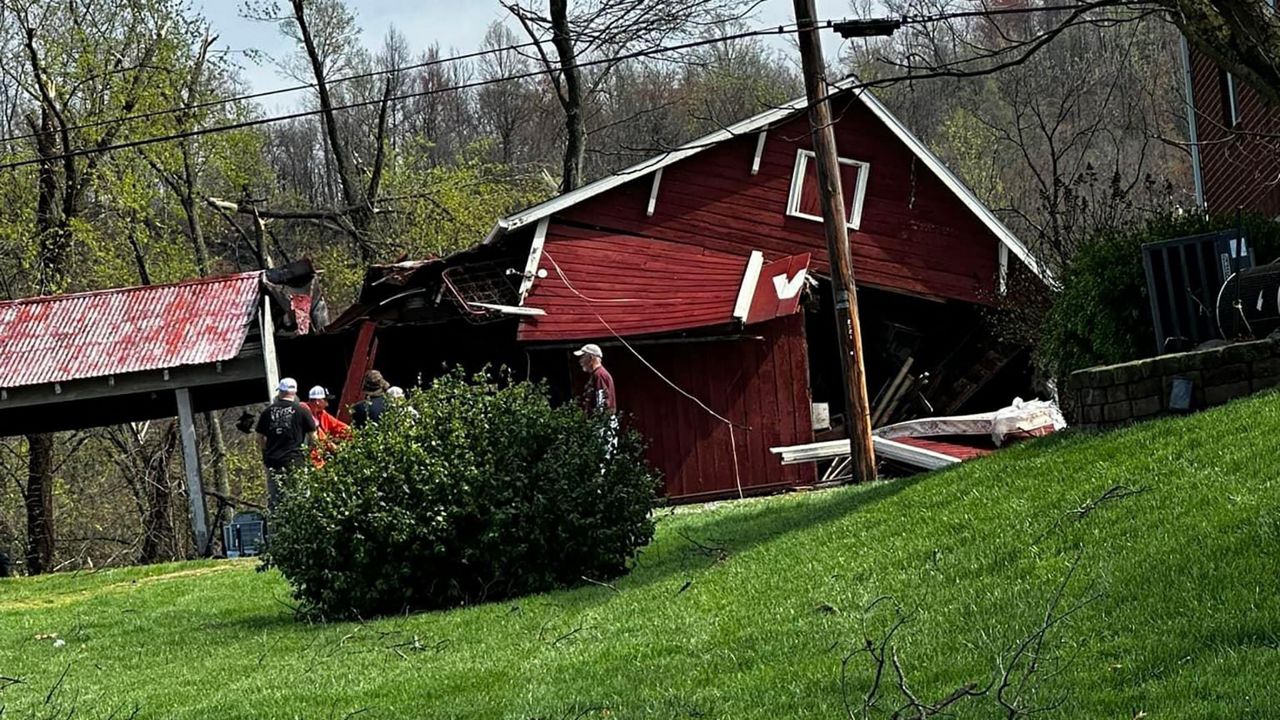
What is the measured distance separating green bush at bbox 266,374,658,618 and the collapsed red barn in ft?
29.4

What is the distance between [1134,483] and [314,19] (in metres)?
34.4

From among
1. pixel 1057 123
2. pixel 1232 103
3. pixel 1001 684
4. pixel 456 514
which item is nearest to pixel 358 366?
pixel 1057 123

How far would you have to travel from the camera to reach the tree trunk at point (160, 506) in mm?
36384

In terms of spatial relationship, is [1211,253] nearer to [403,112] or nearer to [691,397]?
[691,397]

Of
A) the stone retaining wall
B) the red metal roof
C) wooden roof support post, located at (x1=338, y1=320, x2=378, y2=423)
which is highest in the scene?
the red metal roof

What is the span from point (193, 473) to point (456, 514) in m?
11.4

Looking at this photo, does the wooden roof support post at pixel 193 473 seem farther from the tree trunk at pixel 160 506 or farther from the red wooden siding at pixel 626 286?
the tree trunk at pixel 160 506

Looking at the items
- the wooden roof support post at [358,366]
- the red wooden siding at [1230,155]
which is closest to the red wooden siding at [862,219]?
the red wooden siding at [1230,155]

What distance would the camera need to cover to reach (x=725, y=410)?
2236 cm

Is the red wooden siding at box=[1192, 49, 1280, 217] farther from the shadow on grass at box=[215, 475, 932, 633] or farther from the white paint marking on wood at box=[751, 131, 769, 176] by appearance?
the shadow on grass at box=[215, 475, 932, 633]

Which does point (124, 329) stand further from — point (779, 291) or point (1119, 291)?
point (1119, 291)

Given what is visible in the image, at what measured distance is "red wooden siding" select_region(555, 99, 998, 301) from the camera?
25.1 m

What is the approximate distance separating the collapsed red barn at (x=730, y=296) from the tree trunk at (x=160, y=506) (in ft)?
45.4

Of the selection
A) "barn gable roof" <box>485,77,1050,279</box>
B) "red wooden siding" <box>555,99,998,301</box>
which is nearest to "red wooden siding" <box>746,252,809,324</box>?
"barn gable roof" <box>485,77,1050,279</box>
